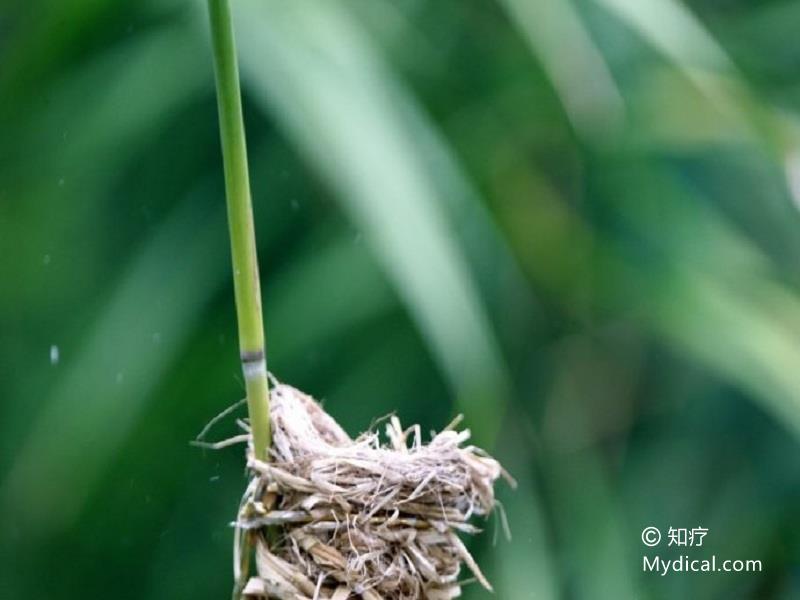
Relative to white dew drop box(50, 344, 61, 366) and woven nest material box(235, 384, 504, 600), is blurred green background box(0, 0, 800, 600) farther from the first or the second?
woven nest material box(235, 384, 504, 600)

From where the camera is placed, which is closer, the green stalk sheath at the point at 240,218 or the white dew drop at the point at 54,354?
the green stalk sheath at the point at 240,218

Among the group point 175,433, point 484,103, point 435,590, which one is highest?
point 484,103

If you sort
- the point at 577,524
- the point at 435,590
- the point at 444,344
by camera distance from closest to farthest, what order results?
the point at 435,590 < the point at 444,344 < the point at 577,524

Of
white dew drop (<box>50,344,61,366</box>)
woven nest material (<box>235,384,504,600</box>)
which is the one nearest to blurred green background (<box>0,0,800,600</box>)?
white dew drop (<box>50,344,61,366</box>)

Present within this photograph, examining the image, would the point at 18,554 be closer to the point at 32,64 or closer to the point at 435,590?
the point at 32,64

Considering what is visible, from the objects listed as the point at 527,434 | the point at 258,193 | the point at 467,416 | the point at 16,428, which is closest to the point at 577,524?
the point at 527,434

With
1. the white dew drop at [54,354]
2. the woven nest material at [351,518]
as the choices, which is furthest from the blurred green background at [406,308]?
the woven nest material at [351,518]

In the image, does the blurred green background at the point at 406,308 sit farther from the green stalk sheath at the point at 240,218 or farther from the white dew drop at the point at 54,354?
the green stalk sheath at the point at 240,218
